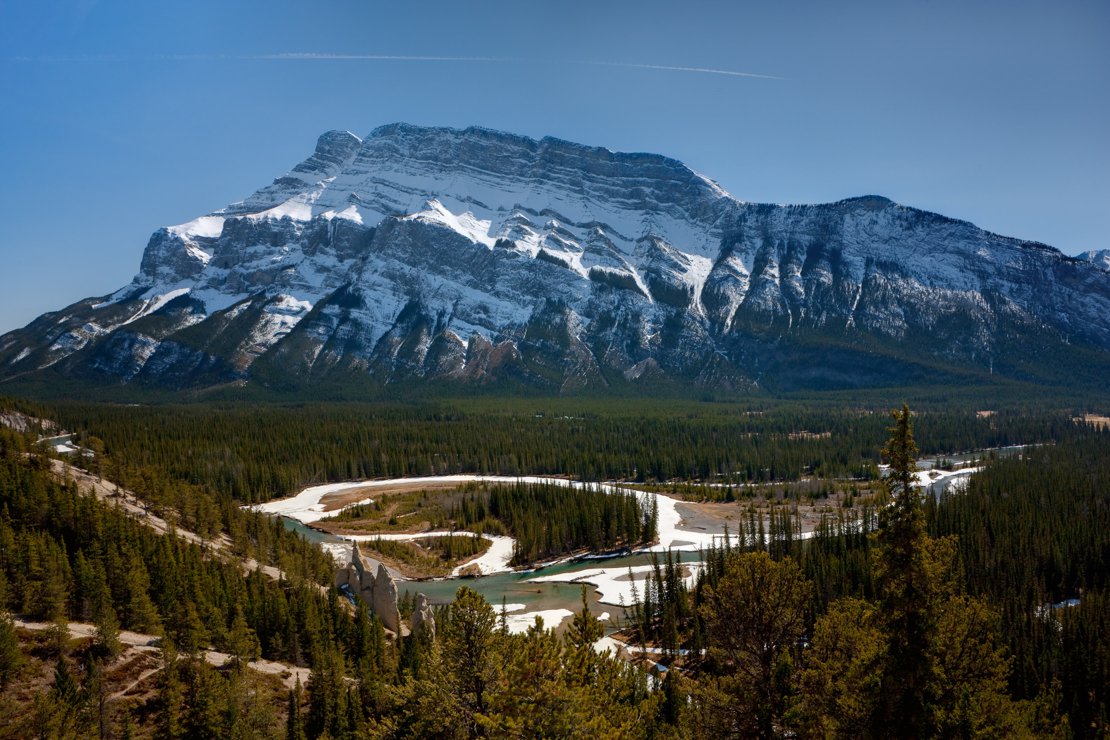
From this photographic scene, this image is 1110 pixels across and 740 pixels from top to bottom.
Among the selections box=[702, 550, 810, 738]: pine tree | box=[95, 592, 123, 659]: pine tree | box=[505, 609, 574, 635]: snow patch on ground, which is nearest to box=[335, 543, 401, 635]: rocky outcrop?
box=[505, 609, 574, 635]: snow patch on ground

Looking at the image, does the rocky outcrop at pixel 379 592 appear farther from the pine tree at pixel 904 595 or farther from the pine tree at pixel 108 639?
the pine tree at pixel 904 595

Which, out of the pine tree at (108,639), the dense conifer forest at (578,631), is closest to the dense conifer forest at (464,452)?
the dense conifer forest at (578,631)

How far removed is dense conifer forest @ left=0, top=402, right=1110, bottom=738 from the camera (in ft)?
74.5

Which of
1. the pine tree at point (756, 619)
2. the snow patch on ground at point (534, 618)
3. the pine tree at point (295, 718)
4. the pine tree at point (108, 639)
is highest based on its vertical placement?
the pine tree at point (756, 619)

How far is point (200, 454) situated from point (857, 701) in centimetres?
15184

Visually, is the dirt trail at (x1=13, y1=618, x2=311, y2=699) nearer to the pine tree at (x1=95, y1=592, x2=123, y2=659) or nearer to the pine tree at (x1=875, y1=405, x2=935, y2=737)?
the pine tree at (x1=95, y1=592, x2=123, y2=659)

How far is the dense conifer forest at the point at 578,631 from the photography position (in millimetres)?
22703

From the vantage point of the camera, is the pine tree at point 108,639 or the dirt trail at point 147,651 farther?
the dirt trail at point 147,651

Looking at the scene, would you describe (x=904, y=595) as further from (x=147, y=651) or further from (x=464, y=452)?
(x=464, y=452)

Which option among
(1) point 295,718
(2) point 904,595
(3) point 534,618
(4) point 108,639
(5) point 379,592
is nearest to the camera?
(2) point 904,595

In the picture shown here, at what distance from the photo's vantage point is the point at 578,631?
79.9 ft

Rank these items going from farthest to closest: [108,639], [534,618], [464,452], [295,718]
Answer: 1. [464,452]
2. [534,618]
3. [295,718]
4. [108,639]

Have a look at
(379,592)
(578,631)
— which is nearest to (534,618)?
(379,592)

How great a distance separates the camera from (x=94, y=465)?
88812mm
